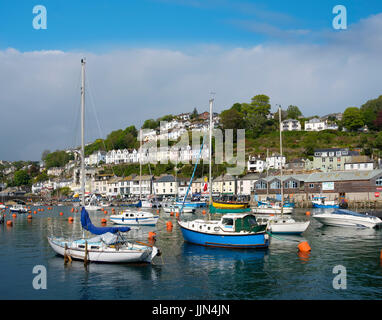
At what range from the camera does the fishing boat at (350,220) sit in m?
49.4

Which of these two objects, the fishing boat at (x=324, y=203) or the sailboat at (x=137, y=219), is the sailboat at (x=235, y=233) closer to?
the sailboat at (x=137, y=219)

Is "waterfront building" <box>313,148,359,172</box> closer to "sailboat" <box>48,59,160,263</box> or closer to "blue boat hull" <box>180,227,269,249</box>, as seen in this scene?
"blue boat hull" <box>180,227,269,249</box>

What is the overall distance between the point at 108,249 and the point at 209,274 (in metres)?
7.83

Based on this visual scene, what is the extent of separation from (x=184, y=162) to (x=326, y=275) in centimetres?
14091

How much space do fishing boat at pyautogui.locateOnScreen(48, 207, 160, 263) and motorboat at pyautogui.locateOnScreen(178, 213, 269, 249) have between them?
7.46 metres

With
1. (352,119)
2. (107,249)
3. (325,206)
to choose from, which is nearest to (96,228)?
(107,249)

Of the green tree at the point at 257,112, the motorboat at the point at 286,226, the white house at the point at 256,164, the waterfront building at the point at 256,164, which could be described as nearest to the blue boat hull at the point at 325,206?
the motorboat at the point at 286,226

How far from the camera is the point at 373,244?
3684 cm

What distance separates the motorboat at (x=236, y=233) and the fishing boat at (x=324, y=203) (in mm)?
57721

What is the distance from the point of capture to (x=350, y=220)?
50.7 metres

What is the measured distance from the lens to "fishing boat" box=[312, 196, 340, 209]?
85.0m

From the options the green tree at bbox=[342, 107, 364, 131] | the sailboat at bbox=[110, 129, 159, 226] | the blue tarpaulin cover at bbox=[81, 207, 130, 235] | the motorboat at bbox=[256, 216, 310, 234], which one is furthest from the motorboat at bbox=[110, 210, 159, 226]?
the green tree at bbox=[342, 107, 364, 131]
